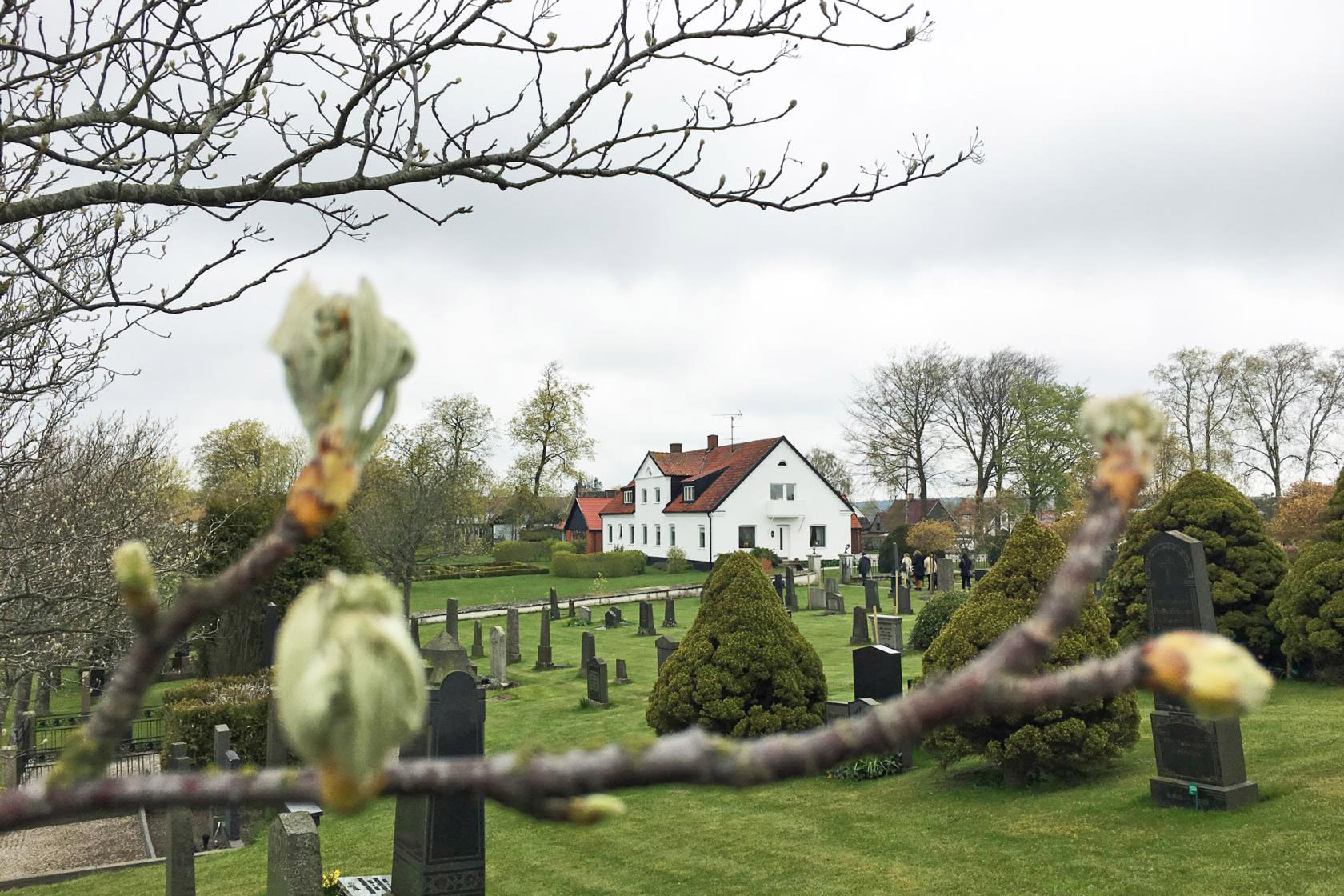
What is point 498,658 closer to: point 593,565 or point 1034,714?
point 1034,714

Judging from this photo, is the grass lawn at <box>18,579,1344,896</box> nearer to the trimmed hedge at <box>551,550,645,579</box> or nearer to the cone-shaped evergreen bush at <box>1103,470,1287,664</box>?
the cone-shaped evergreen bush at <box>1103,470,1287,664</box>

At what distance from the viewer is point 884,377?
55.2 metres

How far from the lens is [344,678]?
1.70 ft

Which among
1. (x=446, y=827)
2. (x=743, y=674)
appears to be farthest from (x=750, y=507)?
(x=446, y=827)

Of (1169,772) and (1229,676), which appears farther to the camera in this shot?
(1169,772)

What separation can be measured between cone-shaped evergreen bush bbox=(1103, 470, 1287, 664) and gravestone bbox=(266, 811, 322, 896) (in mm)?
13454

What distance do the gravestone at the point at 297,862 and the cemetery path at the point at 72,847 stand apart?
643 cm

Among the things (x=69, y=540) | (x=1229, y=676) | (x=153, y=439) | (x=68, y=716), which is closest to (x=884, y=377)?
(x=153, y=439)

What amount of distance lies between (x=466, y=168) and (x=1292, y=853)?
9546 millimetres

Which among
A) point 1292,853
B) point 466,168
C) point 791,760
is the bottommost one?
point 1292,853

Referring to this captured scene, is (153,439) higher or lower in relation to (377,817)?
higher

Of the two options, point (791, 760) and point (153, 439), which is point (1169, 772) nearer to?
point (791, 760)

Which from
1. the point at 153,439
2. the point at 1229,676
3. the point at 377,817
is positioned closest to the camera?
the point at 1229,676

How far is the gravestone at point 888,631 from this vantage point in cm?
2345
